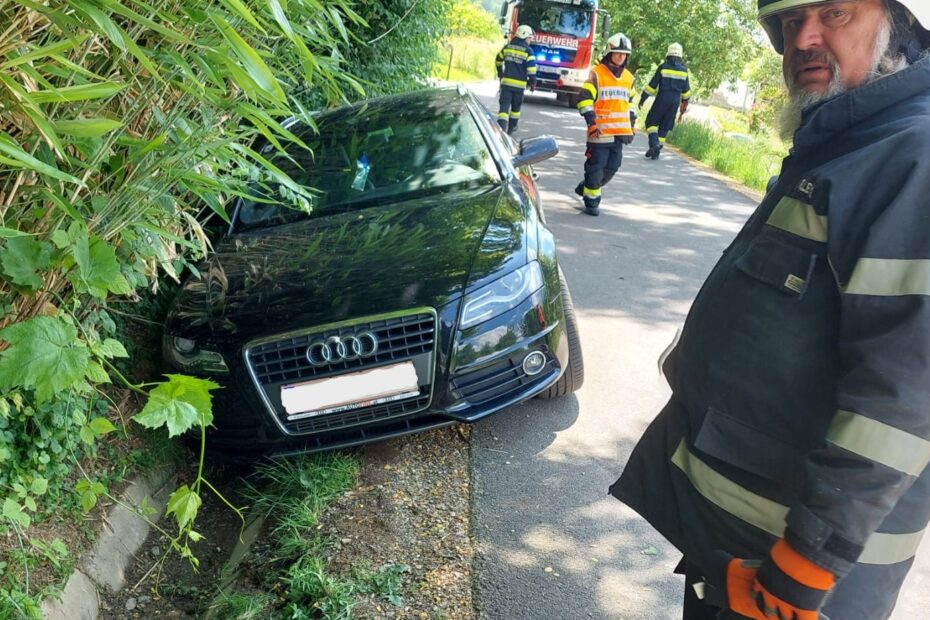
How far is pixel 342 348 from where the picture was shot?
10.4ft

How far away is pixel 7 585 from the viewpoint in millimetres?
2438

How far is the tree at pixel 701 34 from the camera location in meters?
21.8

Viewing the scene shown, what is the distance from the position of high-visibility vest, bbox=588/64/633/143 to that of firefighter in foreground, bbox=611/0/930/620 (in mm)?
6563

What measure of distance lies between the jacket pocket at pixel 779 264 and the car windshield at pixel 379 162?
9.10 ft

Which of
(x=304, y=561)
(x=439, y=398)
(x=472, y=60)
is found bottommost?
(x=472, y=60)

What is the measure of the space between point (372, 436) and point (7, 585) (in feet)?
4.79

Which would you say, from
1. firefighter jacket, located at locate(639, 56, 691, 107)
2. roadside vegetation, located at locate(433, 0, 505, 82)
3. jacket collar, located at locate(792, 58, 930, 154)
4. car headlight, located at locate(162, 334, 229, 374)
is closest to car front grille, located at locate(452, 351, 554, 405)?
car headlight, located at locate(162, 334, 229, 374)

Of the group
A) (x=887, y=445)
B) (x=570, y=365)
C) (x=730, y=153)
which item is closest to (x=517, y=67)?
(x=730, y=153)

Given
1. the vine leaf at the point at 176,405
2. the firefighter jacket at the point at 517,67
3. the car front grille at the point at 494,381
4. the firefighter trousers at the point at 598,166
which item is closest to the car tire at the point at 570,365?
the car front grille at the point at 494,381

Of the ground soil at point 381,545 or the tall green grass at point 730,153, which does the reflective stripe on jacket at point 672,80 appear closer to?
the tall green grass at point 730,153

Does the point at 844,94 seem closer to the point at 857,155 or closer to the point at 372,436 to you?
the point at 857,155

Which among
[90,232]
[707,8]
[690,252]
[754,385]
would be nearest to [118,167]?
[90,232]

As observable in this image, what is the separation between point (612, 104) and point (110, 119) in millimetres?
7262

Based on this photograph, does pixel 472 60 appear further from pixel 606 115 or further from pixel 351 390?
pixel 351 390
